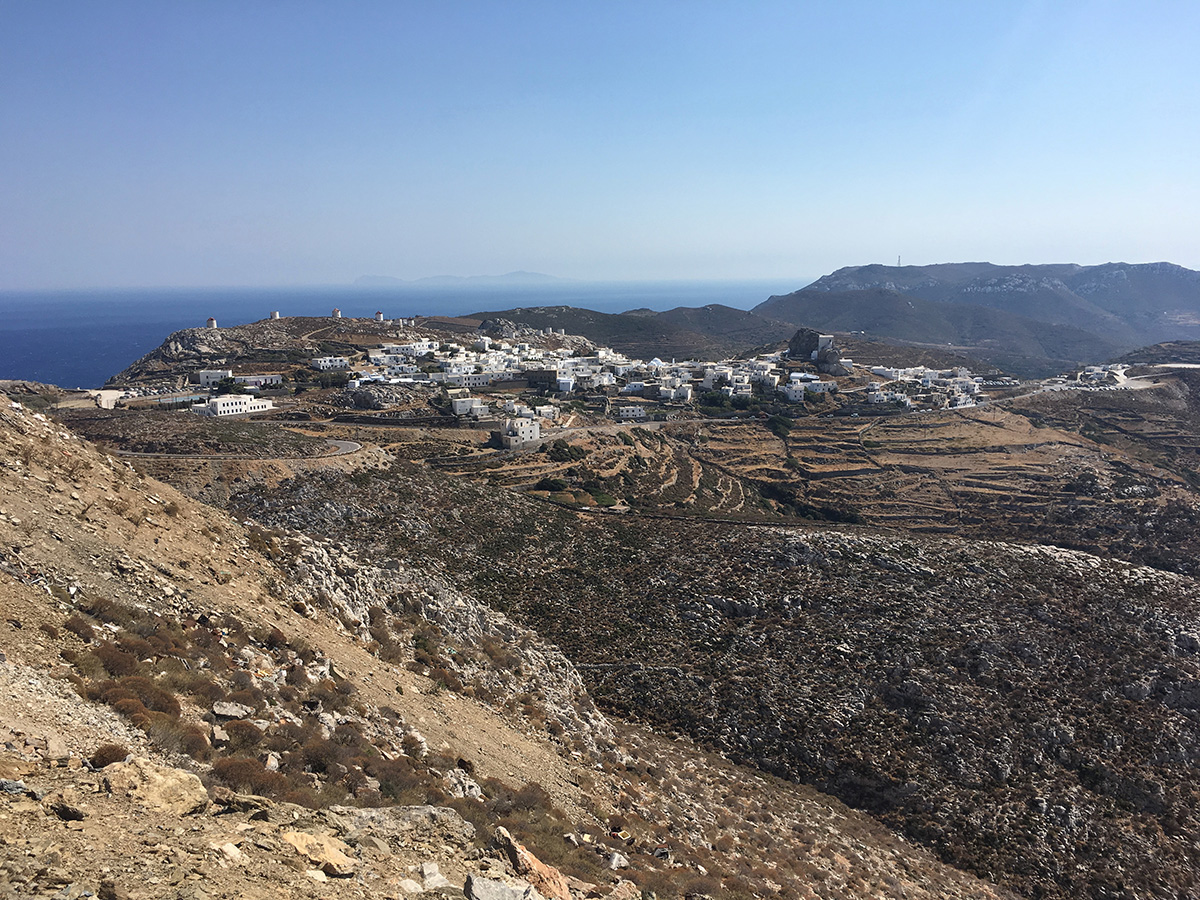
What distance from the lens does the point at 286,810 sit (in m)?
7.82

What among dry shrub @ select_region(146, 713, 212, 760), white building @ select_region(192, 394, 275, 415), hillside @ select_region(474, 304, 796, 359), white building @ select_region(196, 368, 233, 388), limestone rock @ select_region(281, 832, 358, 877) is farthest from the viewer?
hillside @ select_region(474, 304, 796, 359)

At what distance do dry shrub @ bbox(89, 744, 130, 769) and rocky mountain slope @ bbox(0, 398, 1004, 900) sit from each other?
2 centimetres

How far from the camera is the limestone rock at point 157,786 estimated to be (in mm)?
7016

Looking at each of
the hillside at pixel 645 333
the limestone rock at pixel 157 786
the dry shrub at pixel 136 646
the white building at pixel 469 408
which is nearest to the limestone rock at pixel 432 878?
the limestone rock at pixel 157 786

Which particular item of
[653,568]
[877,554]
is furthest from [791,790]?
[877,554]

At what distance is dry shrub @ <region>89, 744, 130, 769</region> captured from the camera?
7309 millimetres

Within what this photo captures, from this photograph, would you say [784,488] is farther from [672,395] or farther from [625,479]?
[672,395]

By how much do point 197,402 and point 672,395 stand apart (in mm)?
45703

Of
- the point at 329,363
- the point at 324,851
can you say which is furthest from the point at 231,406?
the point at 324,851

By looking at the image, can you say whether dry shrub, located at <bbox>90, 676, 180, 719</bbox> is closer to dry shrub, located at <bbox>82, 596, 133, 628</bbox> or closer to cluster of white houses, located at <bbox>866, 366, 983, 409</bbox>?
dry shrub, located at <bbox>82, 596, 133, 628</bbox>

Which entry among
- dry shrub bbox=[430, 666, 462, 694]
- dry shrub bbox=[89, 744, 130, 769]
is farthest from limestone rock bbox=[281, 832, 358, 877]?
dry shrub bbox=[430, 666, 462, 694]

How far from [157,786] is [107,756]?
0.65 metres

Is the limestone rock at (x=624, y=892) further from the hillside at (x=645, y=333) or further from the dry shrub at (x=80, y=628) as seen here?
the hillside at (x=645, y=333)

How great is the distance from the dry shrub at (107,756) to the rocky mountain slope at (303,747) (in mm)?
21
